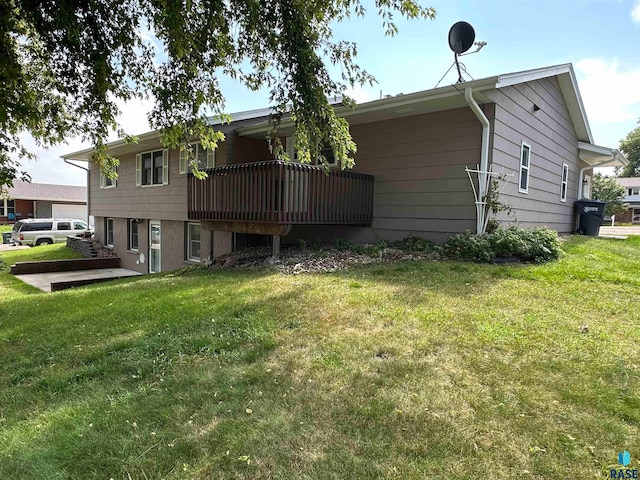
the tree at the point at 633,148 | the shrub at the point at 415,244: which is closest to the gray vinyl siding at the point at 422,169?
the shrub at the point at 415,244

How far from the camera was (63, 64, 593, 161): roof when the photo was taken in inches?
283

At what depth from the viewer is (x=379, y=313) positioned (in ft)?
13.7

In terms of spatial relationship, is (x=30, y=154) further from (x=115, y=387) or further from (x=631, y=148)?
(x=631, y=148)

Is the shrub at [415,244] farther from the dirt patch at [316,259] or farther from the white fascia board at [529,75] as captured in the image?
the white fascia board at [529,75]

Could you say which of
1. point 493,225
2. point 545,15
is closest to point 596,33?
point 545,15

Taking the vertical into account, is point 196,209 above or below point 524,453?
above

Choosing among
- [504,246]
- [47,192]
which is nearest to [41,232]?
[47,192]

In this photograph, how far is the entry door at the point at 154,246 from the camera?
1430cm

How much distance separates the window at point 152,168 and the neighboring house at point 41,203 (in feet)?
84.4

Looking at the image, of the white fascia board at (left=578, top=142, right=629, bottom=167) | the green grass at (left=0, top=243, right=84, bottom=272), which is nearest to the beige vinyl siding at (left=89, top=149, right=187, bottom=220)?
the green grass at (left=0, top=243, right=84, bottom=272)

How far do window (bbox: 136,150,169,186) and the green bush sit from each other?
33.8 feet

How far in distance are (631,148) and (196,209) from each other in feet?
190

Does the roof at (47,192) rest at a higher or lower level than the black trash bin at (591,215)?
higher

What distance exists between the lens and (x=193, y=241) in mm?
12953
